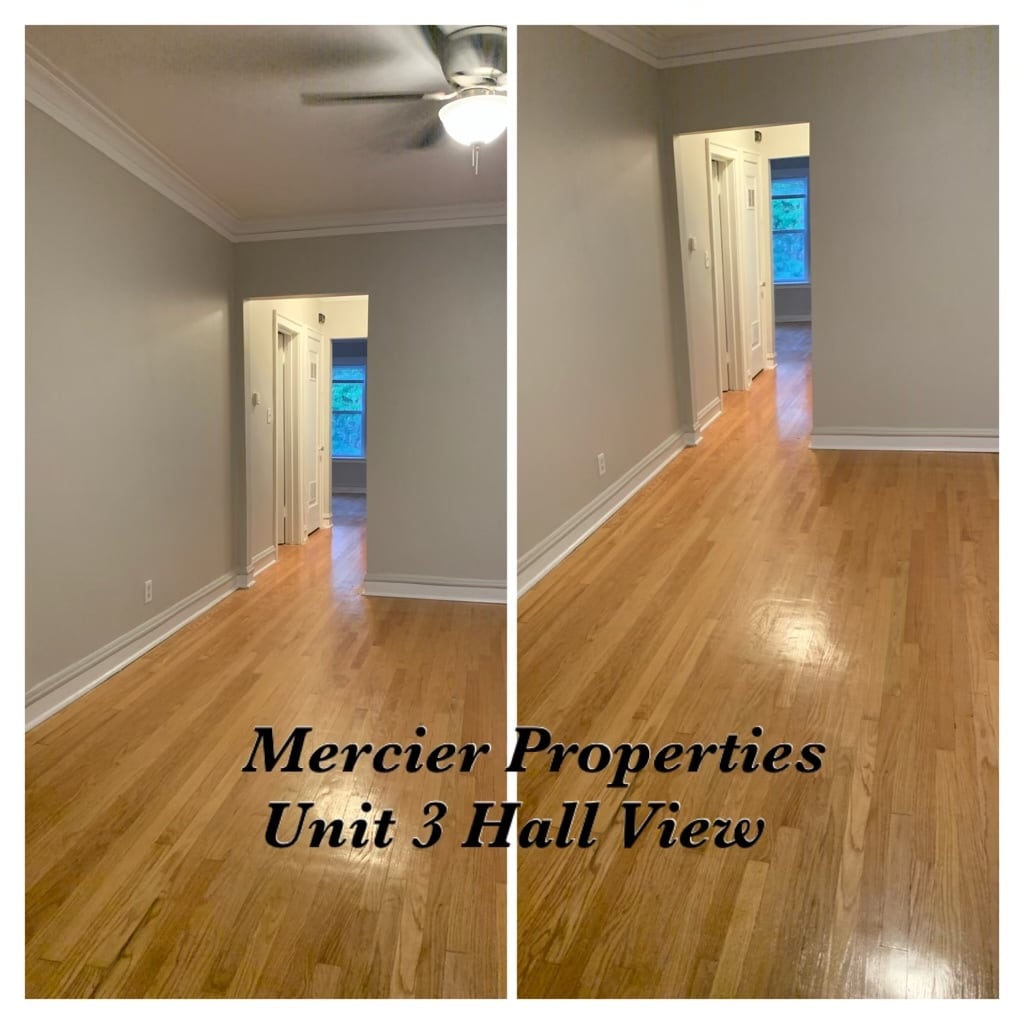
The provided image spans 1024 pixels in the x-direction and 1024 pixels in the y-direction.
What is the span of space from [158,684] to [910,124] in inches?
104

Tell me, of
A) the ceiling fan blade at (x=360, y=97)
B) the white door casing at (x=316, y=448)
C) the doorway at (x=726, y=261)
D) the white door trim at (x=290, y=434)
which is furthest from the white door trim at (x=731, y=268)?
the white door trim at (x=290, y=434)

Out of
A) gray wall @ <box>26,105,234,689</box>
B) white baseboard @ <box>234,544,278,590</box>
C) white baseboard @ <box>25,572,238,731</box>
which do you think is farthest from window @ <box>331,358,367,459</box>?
white baseboard @ <box>25,572,238,731</box>

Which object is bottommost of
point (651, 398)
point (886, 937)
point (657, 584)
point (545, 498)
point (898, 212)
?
point (886, 937)

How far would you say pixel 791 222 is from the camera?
1.71 m

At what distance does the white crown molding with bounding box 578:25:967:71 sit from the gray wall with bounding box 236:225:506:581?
1078mm

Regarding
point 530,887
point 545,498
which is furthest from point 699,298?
point 530,887

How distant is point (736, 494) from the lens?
1.82 metres

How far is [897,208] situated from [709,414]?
0.54m

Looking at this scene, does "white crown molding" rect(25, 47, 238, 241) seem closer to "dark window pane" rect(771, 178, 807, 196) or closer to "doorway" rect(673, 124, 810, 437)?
"doorway" rect(673, 124, 810, 437)

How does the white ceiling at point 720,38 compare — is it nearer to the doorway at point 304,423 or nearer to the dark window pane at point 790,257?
the dark window pane at point 790,257

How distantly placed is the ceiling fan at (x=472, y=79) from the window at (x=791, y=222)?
75 centimetres

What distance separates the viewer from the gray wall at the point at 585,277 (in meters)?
1.68

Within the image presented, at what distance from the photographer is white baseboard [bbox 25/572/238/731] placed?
8.26 ft
